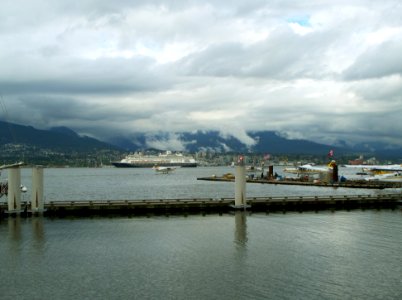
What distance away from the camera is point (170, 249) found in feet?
→ 104

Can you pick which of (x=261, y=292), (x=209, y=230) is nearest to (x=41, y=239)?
(x=209, y=230)

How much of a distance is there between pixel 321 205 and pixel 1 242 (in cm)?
3385

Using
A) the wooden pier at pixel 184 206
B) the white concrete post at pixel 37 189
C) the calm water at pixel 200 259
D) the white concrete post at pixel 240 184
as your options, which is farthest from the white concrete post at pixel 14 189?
the white concrete post at pixel 240 184

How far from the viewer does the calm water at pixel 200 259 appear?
74.1 ft

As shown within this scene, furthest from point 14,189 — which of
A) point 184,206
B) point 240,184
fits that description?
point 240,184

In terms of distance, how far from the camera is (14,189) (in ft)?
148

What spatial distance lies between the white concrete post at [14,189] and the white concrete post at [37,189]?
1.29 m

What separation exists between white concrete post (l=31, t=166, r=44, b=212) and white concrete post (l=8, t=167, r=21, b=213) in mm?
1292

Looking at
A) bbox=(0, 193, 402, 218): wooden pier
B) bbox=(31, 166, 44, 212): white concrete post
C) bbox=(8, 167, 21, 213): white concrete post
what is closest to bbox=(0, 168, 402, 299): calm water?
bbox=(8, 167, 21, 213): white concrete post

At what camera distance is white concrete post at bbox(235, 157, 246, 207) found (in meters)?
49.0

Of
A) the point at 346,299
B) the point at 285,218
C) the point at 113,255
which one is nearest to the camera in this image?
the point at 346,299

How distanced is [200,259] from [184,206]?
22470 millimetres

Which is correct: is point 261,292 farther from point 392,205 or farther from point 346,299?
point 392,205

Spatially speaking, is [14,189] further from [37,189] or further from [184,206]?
[184,206]
